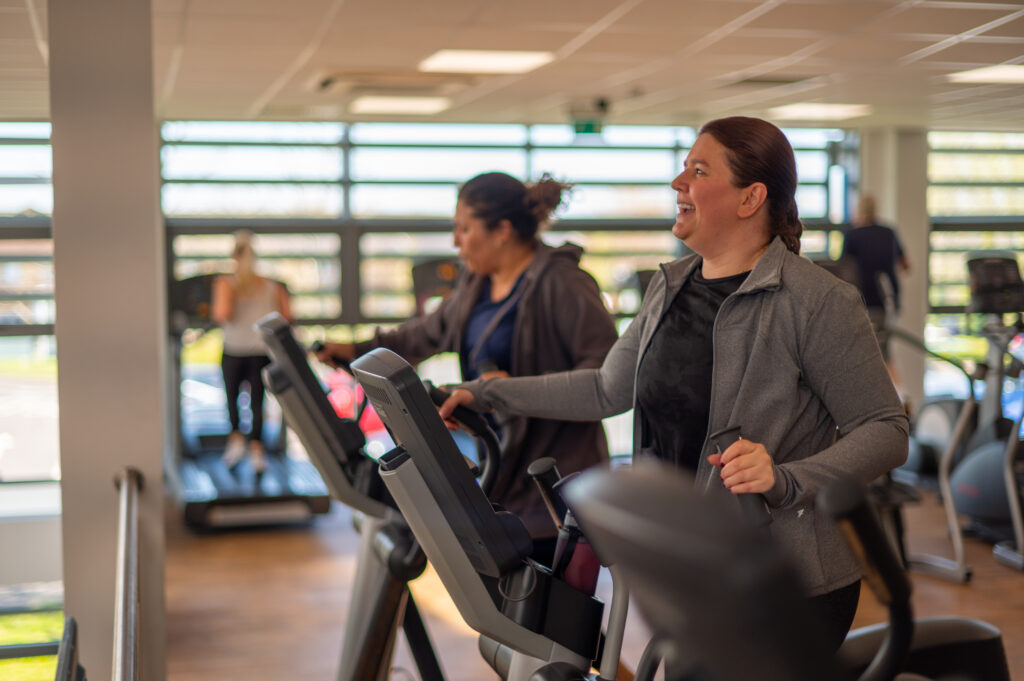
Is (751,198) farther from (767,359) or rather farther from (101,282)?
(101,282)

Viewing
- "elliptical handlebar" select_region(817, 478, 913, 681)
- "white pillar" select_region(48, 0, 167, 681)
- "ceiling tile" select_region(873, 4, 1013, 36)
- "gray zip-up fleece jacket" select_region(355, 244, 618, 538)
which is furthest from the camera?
"ceiling tile" select_region(873, 4, 1013, 36)

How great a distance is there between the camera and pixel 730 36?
4.70 metres

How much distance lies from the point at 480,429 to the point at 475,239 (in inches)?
24.2

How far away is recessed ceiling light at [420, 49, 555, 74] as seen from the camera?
5168 mm

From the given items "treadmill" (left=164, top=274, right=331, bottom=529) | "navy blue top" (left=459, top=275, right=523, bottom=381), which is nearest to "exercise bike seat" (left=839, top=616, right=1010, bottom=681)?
"navy blue top" (left=459, top=275, right=523, bottom=381)

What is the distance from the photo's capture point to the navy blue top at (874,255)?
753cm

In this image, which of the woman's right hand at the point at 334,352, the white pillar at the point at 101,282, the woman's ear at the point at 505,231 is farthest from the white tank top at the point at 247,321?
the woman's ear at the point at 505,231

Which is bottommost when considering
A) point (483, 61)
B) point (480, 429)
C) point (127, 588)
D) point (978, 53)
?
point (127, 588)

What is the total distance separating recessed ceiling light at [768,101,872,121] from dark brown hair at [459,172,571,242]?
199 inches

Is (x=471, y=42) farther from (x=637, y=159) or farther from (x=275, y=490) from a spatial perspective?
(x=637, y=159)

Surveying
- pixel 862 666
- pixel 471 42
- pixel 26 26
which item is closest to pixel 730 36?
pixel 471 42

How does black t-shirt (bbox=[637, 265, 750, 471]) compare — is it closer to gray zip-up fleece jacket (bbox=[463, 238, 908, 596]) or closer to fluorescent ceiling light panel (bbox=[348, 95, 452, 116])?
gray zip-up fleece jacket (bbox=[463, 238, 908, 596])

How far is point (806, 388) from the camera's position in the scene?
5.05ft

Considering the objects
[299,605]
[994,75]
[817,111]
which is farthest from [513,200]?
[817,111]
